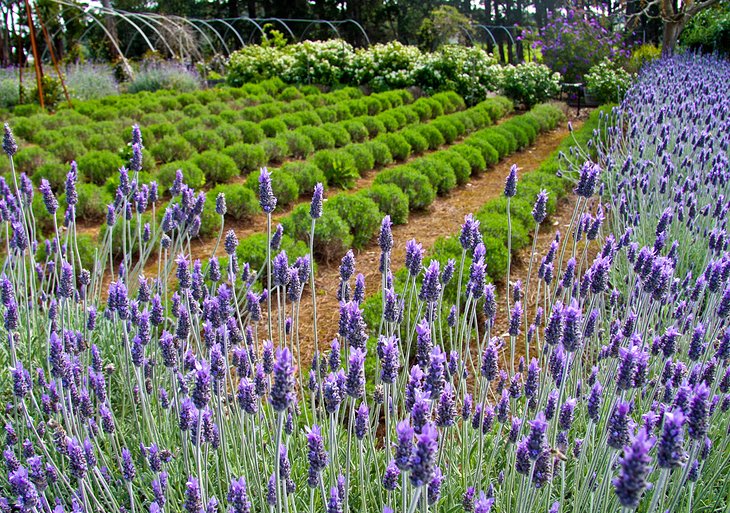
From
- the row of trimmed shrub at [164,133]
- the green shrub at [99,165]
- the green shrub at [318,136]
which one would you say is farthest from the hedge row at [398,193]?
the green shrub at [99,165]

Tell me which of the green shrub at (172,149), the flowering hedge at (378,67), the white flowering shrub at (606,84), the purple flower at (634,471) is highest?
the flowering hedge at (378,67)

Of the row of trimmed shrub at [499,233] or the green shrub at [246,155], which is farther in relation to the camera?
the green shrub at [246,155]

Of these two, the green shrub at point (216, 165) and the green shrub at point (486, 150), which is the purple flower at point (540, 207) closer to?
the green shrub at point (216, 165)

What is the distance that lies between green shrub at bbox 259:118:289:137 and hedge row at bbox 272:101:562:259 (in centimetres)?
293

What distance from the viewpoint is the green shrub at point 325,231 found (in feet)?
18.1

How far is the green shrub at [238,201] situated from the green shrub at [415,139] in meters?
3.65

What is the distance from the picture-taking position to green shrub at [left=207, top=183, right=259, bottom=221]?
6.46 m

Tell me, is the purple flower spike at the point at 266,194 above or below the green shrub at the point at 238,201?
above

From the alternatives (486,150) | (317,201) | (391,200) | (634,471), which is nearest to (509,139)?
(486,150)

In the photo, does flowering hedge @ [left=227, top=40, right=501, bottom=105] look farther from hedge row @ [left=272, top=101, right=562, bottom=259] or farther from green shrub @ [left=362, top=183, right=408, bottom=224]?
green shrub @ [left=362, top=183, right=408, bottom=224]

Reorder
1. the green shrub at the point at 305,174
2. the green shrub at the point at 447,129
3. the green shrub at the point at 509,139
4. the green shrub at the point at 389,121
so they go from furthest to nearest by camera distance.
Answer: the green shrub at the point at 389,121 < the green shrub at the point at 447,129 < the green shrub at the point at 509,139 < the green shrub at the point at 305,174

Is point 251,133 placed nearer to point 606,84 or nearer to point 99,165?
point 99,165

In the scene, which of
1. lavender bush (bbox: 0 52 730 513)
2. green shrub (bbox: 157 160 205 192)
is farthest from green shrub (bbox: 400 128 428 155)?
lavender bush (bbox: 0 52 730 513)

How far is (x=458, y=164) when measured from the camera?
8.05 meters
